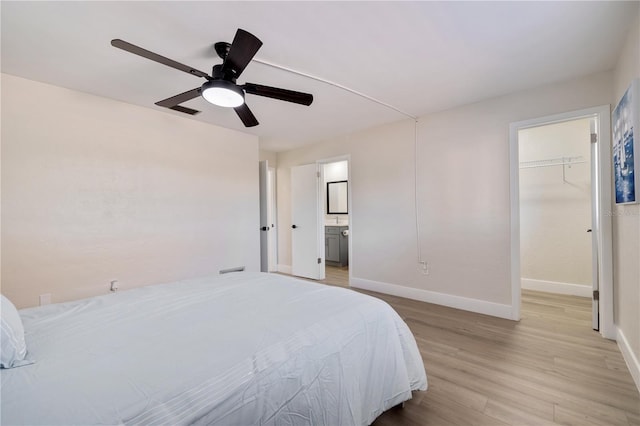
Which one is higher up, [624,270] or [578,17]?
[578,17]

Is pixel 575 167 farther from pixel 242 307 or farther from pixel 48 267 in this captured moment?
pixel 48 267

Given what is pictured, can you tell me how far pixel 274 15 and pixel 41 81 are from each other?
8.19 feet

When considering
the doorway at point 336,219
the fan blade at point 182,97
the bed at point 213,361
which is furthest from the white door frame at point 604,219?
the doorway at point 336,219

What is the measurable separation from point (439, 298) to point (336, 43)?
10.3ft

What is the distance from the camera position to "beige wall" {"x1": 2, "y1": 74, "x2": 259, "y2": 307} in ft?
8.29

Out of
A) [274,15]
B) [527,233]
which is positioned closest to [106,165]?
[274,15]

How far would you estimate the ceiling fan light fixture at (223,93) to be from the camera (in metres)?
1.82

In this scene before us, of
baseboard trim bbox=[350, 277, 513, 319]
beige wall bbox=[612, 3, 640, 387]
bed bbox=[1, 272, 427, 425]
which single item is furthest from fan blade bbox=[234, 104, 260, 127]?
baseboard trim bbox=[350, 277, 513, 319]

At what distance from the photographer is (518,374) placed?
200 cm

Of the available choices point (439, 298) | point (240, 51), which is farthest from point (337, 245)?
point (240, 51)

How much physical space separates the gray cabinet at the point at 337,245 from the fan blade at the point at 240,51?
4464mm

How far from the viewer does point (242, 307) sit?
1.57 m

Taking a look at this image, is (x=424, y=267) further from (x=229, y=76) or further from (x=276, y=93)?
(x=229, y=76)

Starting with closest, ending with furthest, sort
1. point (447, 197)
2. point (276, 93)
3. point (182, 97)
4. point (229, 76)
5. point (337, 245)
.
Result: 1. point (229, 76)
2. point (276, 93)
3. point (182, 97)
4. point (447, 197)
5. point (337, 245)
